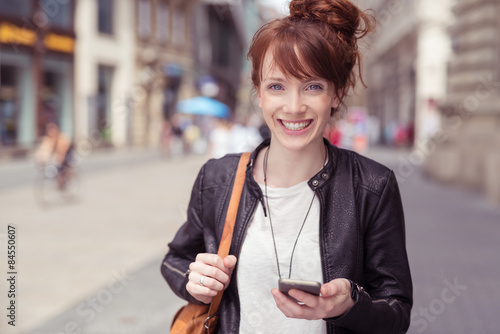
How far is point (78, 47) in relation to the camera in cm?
2352

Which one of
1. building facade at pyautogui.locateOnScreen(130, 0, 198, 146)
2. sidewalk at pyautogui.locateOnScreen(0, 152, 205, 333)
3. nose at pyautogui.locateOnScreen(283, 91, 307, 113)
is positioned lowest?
sidewalk at pyautogui.locateOnScreen(0, 152, 205, 333)

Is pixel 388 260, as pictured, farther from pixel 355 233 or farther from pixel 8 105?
pixel 8 105

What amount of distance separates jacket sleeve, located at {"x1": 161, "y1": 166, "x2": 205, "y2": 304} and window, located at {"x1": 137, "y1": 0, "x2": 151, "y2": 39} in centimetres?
2754

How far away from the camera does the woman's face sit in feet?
5.47

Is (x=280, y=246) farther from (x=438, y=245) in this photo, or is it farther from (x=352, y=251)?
(x=438, y=245)

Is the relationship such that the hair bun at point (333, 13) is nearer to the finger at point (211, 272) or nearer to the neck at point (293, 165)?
the neck at point (293, 165)

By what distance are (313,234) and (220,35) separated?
44.3m

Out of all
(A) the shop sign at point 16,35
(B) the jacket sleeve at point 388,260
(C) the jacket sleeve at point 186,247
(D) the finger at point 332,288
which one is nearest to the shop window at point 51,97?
(A) the shop sign at point 16,35

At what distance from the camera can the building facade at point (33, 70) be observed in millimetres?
19297

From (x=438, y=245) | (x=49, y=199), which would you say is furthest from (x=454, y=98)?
(x=49, y=199)

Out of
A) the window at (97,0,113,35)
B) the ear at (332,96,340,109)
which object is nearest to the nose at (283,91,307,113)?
the ear at (332,96,340,109)

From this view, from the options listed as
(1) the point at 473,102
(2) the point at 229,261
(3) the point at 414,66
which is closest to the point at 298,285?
(2) the point at 229,261

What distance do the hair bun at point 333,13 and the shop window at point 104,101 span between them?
Answer: 2305 cm

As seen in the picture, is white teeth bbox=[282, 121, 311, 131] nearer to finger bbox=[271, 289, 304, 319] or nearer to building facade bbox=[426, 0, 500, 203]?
finger bbox=[271, 289, 304, 319]
